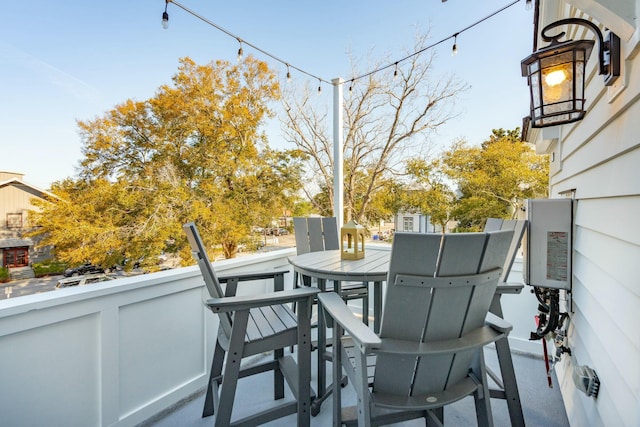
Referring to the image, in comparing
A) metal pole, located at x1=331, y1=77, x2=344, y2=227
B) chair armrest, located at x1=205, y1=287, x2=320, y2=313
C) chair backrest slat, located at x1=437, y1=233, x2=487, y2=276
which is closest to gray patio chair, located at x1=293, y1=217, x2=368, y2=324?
metal pole, located at x1=331, y1=77, x2=344, y2=227

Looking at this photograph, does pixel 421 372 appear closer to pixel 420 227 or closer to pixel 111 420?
pixel 111 420

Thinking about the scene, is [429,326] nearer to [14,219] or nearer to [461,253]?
[461,253]

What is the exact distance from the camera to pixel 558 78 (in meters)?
1.25

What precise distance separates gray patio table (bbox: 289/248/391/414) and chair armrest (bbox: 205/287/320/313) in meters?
0.23

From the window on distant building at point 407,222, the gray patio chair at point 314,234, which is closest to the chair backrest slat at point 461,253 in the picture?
the gray patio chair at point 314,234

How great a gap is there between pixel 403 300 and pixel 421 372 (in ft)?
1.02

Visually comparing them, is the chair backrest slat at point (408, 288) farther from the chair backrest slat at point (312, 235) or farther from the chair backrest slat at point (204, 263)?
the chair backrest slat at point (312, 235)

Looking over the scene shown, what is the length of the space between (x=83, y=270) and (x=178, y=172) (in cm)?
379

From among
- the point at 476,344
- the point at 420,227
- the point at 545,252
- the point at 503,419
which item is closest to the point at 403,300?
the point at 476,344

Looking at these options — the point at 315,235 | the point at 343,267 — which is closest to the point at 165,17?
the point at 315,235

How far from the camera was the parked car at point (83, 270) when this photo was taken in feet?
27.6

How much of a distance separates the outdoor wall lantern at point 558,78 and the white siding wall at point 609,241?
85mm

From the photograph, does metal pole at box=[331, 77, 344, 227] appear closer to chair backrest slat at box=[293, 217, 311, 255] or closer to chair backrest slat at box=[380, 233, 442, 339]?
chair backrest slat at box=[293, 217, 311, 255]

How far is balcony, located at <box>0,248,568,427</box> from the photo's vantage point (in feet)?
4.33
